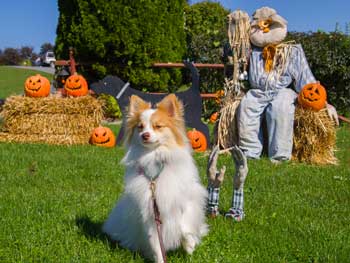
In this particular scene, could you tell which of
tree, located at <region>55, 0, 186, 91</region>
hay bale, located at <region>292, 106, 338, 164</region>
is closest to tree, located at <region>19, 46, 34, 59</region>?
tree, located at <region>55, 0, 186, 91</region>

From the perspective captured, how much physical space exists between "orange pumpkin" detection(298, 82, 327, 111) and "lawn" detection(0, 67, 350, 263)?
3.09 ft

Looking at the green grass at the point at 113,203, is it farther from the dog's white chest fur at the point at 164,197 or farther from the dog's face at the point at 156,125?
the dog's face at the point at 156,125

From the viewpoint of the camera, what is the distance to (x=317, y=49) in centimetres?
1177

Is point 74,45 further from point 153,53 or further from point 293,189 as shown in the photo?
point 293,189

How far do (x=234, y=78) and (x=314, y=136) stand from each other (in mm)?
1604

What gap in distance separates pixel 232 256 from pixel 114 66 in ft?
26.9

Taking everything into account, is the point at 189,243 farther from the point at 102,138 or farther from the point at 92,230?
the point at 102,138

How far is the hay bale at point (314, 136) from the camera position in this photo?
7.17m

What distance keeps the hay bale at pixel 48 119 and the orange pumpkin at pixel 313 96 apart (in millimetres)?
3795

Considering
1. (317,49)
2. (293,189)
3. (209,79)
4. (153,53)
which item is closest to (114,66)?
(153,53)

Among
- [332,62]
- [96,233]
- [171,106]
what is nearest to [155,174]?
[171,106]

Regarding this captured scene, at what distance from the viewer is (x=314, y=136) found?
7.21 m

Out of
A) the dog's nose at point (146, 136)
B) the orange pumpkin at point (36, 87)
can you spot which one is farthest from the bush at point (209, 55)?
the dog's nose at point (146, 136)

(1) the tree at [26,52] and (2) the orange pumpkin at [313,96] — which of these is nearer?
(2) the orange pumpkin at [313,96]
